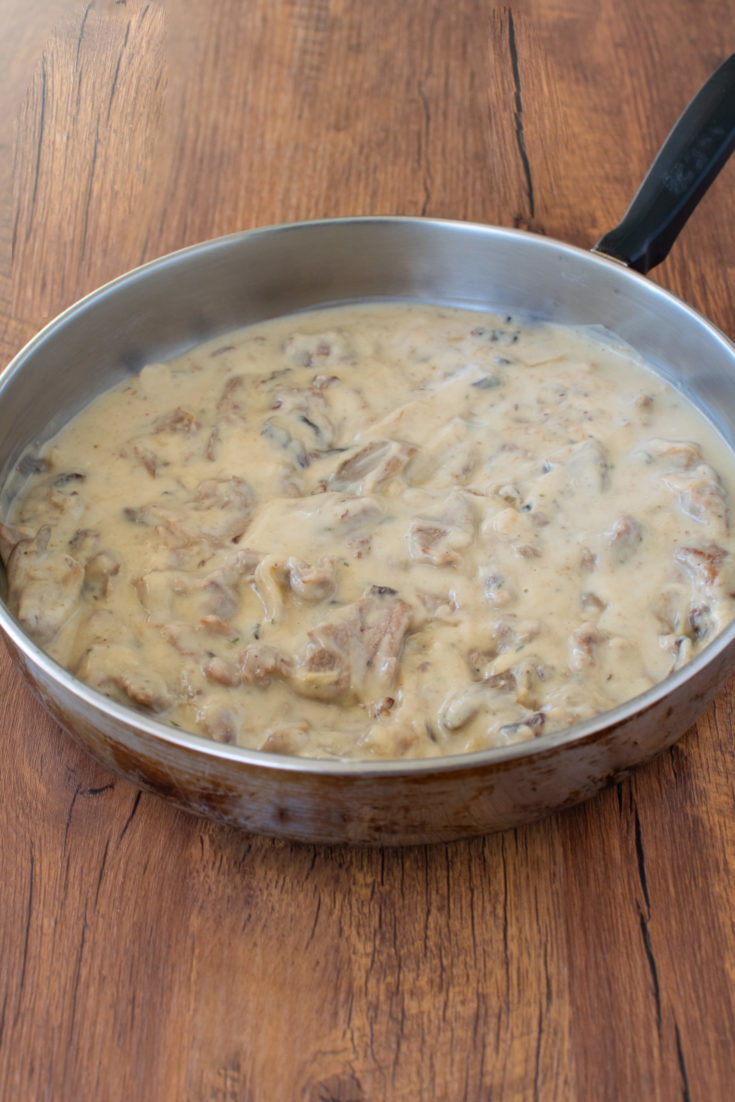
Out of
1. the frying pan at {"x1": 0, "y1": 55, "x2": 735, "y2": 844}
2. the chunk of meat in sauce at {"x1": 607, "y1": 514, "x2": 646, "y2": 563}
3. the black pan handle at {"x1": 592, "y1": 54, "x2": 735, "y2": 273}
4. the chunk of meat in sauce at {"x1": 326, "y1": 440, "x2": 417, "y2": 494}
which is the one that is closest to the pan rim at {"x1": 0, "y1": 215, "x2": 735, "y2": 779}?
the frying pan at {"x1": 0, "y1": 55, "x2": 735, "y2": 844}

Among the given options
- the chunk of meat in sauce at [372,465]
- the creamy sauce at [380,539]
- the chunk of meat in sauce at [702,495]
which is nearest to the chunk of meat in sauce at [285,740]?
the creamy sauce at [380,539]

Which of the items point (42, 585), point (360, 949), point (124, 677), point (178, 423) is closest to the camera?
point (360, 949)

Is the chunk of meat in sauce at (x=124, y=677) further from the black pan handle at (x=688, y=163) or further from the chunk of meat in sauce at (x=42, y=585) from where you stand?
the black pan handle at (x=688, y=163)

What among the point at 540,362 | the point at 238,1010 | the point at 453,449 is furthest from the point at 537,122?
the point at 238,1010

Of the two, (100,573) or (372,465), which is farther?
(372,465)

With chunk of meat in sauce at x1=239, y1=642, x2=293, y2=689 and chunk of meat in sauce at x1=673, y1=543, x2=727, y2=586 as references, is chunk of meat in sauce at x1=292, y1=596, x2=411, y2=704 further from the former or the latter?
chunk of meat in sauce at x1=673, y1=543, x2=727, y2=586

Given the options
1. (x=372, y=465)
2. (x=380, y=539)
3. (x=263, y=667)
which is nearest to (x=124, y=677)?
(x=263, y=667)

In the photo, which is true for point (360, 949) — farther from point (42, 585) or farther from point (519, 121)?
point (519, 121)
